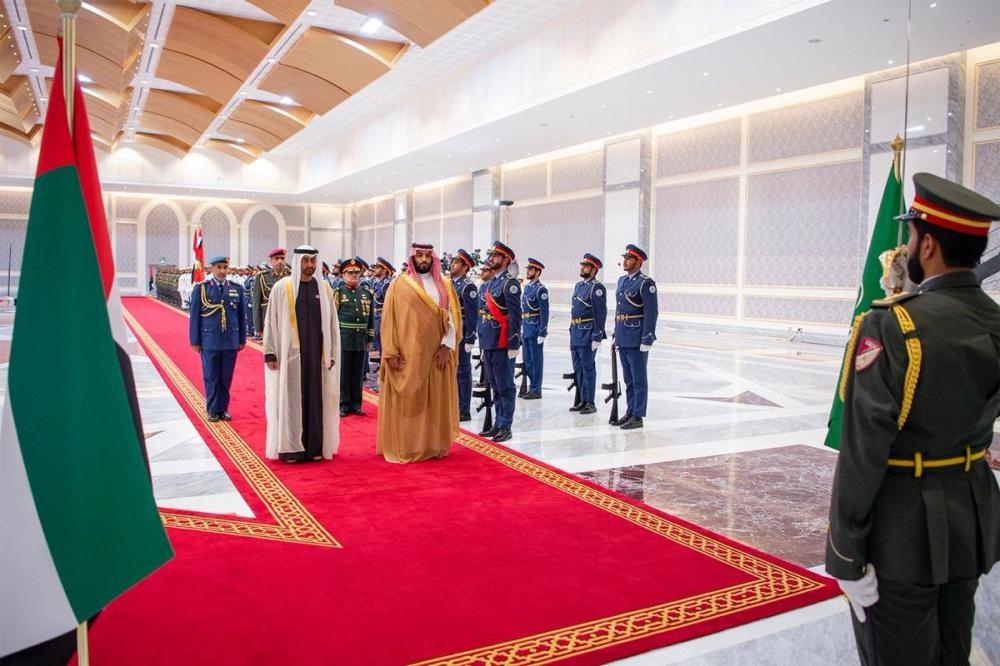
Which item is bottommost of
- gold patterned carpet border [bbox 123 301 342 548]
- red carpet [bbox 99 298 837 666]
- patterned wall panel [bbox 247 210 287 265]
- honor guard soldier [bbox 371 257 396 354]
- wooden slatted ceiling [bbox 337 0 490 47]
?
red carpet [bbox 99 298 837 666]

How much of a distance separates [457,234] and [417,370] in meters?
18.3

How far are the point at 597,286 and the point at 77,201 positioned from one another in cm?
564

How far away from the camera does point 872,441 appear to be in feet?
5.09

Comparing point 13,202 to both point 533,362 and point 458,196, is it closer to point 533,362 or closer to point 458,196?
point 458,196

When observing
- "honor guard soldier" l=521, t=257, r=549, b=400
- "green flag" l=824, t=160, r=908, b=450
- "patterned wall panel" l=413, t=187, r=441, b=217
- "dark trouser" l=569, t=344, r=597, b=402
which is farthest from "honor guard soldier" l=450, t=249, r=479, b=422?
"patterned wall panel" l=413, t=187, r=441, b=217

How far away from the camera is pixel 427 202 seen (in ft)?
81.9

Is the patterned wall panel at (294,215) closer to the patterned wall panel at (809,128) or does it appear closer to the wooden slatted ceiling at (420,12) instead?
the wooden slatted ceiling at (420,12)

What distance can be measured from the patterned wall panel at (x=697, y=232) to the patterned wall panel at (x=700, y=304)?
1.00 feet

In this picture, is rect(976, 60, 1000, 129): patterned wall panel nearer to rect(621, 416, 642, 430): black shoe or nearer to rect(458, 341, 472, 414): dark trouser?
rect(621, 416, 642, 430): black shoe

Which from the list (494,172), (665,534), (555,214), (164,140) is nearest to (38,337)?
(665,534)

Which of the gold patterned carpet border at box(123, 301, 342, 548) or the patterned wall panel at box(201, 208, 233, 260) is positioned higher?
the patterned wall panel at box(201, 208, 233, 260)

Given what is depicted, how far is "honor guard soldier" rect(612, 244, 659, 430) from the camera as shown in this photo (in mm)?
6055

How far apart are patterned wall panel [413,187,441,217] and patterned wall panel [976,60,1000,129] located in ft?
53.3

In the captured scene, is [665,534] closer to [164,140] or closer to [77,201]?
[77,201]
